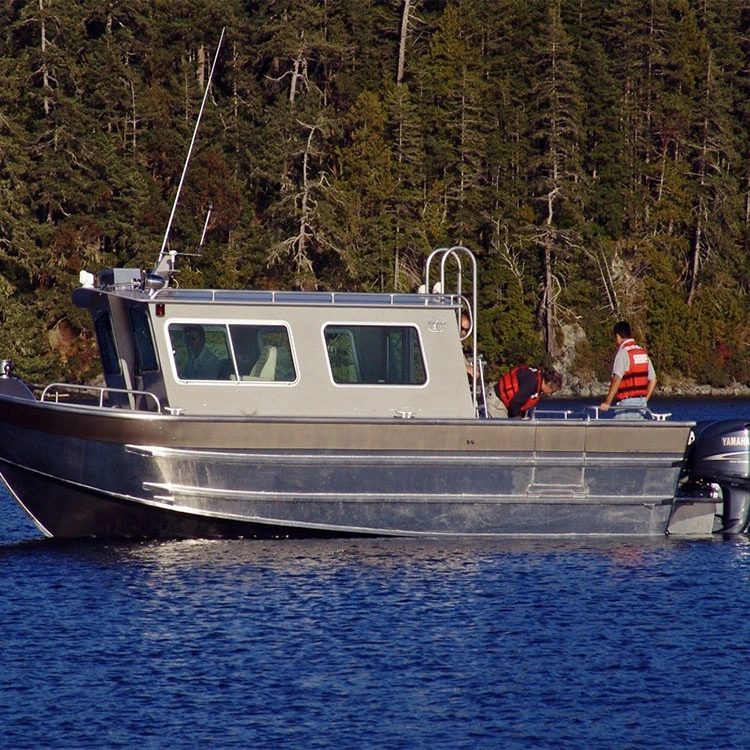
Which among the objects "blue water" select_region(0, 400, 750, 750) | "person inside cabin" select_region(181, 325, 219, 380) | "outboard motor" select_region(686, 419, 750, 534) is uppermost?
"person inside cabin" select_region(181, 325, 219, 380)

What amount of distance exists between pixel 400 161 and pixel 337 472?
57.7m

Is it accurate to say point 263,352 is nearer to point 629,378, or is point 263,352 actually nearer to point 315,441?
point 315,441

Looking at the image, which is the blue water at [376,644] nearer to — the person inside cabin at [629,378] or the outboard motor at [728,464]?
the outboard motor at [728,464]

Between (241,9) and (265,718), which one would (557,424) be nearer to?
(265,718)

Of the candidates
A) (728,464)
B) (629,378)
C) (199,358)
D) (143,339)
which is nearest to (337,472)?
(199,358)

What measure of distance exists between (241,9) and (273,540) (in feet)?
204

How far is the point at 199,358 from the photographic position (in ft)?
53.9

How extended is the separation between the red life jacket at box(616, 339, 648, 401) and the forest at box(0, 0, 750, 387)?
132 ft

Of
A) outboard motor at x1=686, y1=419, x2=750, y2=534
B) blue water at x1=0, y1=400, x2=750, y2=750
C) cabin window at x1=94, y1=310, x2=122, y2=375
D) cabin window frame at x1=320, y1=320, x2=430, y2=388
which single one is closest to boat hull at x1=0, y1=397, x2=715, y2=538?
blue water at x1=0, y1=400, x2=750, y2=750

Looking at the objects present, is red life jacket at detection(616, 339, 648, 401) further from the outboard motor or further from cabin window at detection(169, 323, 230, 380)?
cabin window at detection(169, 323, 230, 380)

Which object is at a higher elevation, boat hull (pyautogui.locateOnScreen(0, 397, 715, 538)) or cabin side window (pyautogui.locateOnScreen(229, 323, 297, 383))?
cabin side window (pyautogui.locateOnScreen(229, 323, 297, 383))

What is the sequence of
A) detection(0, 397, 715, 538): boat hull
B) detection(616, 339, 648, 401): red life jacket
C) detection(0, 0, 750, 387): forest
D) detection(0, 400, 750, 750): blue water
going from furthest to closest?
detection(0, 0, 750, 387): forest, detection(616, 339, 648, 401): red life jacket, detection(0, 397, 715, 538): boat hull, detection(0, 400, 750, 750): blue water

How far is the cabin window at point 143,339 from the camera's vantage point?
16.5 m

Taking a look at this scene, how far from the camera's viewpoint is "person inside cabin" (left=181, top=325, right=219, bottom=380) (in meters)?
16.4
